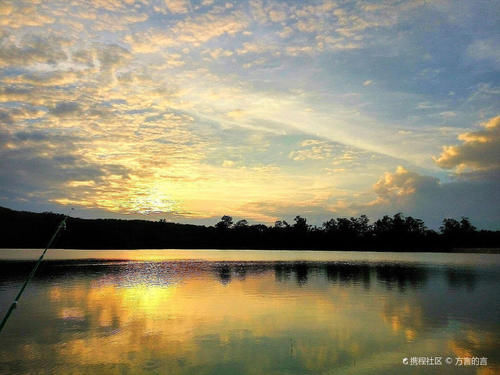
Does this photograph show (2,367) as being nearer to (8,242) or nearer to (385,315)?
(385,315)

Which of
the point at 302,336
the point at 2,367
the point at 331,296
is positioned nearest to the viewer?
the point at 2,367

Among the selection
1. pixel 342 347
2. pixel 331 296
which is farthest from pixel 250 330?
pixel 331 296

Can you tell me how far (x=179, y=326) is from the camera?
2291cm

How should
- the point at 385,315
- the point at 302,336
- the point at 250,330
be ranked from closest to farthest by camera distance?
the point at 302,336 → the point at 250,330 → the point at 385,315

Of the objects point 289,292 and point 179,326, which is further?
point 289,292

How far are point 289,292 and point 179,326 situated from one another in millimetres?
16705

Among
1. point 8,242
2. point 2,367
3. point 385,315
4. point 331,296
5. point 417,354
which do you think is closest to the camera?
point 2,367

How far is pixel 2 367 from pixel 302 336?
13.6m

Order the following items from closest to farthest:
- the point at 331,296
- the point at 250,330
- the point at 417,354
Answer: the point at 417,354
the point at 250,330
the point at 331,296

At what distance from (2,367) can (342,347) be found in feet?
47.6

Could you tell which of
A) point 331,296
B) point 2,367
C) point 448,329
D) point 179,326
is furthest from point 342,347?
point 331,296

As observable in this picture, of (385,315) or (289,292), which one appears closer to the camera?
(385,315)

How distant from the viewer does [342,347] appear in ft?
61.1

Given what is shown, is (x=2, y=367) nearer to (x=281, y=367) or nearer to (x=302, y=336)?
(x=281, y=367)
